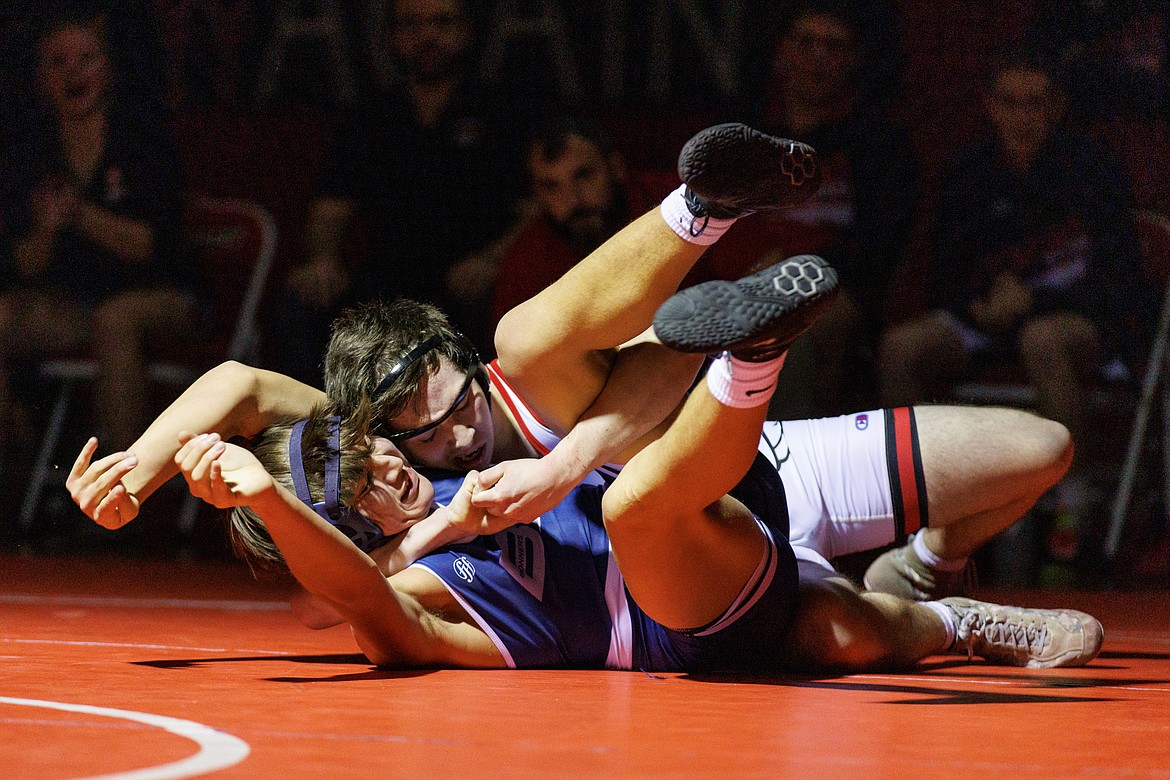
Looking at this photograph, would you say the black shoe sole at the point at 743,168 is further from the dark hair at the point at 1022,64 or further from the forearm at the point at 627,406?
the dark hair at the point at 1022,64

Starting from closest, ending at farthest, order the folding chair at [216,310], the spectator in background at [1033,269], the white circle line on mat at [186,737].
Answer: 1. the white circle line on mat at [186,737]
2. the spectator in background at [1033,269]
3. the folding chair at [216,310]

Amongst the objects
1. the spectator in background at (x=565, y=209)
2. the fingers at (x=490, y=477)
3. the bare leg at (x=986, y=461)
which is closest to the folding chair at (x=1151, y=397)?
the spectator in background at (x=565, y=209)

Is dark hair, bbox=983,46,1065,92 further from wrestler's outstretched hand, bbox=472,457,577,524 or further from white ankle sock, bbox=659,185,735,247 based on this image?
wrestler's outstretched hand, bbox=472,457,577,524

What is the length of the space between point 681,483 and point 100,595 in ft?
6.68

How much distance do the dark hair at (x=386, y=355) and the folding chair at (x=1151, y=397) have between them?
268cm

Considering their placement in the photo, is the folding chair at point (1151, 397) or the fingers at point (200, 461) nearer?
the fingers at point (200, 461)

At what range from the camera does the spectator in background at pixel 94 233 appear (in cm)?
448

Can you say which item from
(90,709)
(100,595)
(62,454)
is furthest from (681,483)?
(62,454)

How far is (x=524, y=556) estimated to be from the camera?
2016 mm

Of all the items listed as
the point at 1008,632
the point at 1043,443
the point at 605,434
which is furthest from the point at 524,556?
the point at 1043,443

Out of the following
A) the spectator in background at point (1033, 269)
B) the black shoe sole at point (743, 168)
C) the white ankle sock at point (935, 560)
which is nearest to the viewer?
the black shoe sole at point (743, 168)

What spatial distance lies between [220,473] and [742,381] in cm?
63

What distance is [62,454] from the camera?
4789 millimetres

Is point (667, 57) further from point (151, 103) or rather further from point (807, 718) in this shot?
point (807, 718)
